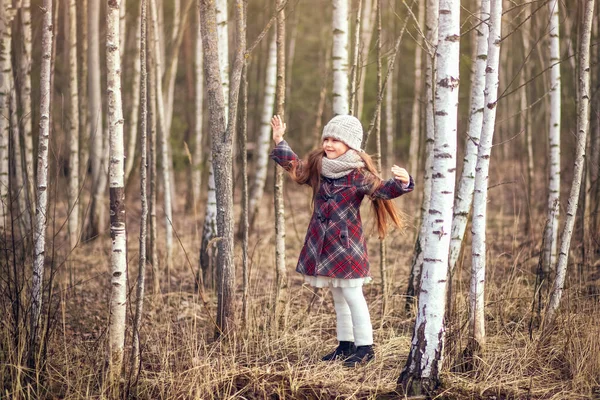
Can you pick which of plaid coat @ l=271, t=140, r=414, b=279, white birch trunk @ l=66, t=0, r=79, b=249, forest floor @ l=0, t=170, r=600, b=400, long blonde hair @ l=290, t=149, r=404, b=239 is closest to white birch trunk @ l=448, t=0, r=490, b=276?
forest floor @ l=0, t=170, r=600, b=400

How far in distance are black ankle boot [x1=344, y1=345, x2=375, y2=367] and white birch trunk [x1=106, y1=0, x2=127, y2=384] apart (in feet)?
4.54

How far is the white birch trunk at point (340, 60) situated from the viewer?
5.24 metres

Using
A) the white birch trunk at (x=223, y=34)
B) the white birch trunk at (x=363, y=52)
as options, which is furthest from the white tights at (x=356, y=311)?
the white birch trunk at (x=223, y=34)

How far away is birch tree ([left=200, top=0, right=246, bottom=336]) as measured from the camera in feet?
13.7

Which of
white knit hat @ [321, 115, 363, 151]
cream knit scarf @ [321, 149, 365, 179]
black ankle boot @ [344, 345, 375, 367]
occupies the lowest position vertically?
black ankle boot @ [344, 345, 375, 367]

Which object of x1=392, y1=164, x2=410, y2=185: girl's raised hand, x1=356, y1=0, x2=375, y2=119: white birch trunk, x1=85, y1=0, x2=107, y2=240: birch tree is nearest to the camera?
x1=392, y1=164, x2=410, y2=185: girl's raised hand

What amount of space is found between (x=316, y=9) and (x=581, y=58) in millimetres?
12911

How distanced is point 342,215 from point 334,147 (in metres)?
0.42

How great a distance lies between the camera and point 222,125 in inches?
167

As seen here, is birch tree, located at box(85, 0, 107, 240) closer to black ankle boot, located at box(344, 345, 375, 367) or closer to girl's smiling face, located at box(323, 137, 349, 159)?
girl's smiling face, located at box(323, 137, 349, 159)

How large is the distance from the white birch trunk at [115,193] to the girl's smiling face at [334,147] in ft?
4.05

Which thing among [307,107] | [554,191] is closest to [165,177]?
[554,191]

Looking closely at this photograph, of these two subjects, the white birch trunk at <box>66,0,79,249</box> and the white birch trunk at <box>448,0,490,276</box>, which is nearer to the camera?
the white birch trunk at <box>448,0,490,276</box>

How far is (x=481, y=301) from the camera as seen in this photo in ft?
13.3
